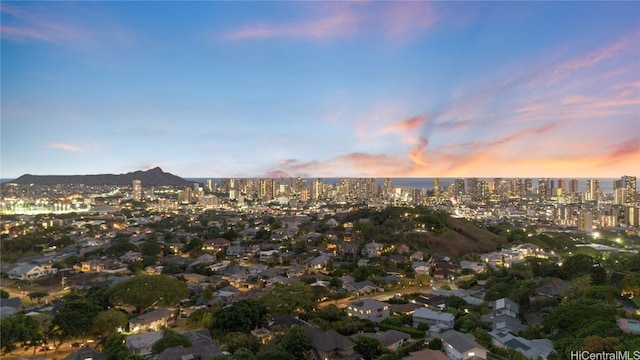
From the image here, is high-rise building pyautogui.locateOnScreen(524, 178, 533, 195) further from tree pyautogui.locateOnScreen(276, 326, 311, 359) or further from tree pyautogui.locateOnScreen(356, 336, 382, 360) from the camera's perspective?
tree pyautogui.locateOnScreen(276, 326, 311, 359)

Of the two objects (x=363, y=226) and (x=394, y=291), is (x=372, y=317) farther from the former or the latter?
(x=363, y=226)

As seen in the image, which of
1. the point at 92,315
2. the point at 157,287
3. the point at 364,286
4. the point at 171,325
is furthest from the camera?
the point at 364,286

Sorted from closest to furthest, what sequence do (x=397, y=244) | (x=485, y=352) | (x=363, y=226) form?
(x=485, y=352) → (x=397, y=244) → (x=363, y=226)

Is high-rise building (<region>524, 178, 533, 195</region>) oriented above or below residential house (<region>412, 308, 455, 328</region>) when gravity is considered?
above

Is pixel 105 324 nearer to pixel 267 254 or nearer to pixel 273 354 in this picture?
pixel 273 354

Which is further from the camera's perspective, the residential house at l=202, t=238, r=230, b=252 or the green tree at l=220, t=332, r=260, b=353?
the residential house at l=202, t=238, r=230, b=252

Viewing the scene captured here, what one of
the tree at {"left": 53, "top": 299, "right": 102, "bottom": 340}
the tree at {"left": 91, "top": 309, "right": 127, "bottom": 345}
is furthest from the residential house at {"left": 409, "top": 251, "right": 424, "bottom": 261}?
the tree at {"left": 53, "top": 299, "right": 102, "bottom": 340}

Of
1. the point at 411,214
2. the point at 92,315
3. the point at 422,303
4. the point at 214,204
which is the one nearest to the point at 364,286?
the point at 422,303
